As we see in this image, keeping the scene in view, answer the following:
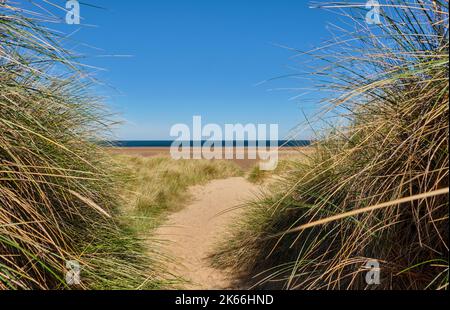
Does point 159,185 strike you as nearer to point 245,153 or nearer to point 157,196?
point 157,196

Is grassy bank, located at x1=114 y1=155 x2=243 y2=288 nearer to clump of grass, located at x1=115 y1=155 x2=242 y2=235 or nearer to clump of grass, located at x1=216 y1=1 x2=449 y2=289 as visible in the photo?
clump of grass, located at x1=115 y1=155 x2=242 y2=235

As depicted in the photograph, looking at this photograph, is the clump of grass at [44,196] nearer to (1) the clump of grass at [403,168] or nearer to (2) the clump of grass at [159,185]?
(2) the clump of grass at [159,185]

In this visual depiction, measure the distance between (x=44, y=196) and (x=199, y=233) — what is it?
126 inches

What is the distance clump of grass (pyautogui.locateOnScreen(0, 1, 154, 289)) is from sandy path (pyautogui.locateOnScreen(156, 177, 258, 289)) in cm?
75

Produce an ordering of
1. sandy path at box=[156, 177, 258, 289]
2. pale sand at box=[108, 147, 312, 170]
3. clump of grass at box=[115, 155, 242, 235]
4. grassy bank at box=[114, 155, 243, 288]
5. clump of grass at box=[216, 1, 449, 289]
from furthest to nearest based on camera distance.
Answer: clump of grass at box=[115, 155, 242, 235] < pale sand at box=[108, 147, 312, 170] < sandy path at box=[156, 177, 258, 289] < grassy bank at box=[114, 155, 243, 288] < clump of grass at box=[216, 1, 449, 289]

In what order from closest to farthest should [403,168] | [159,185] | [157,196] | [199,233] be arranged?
[403,168] → [199,233] → [157,196] → [159,185]

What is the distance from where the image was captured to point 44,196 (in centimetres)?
173

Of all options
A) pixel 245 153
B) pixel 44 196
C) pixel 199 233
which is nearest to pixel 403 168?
pixel 44 196

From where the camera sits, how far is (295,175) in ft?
11.4

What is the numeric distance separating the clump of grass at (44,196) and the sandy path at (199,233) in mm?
745

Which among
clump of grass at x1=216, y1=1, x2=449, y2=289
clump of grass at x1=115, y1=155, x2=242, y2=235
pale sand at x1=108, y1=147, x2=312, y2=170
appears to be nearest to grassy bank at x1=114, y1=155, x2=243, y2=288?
clump of grass at x1=115, y1=155, x2=242, y2=235

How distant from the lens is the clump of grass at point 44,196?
1.55 metres

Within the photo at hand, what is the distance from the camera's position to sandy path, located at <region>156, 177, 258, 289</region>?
10.7 feet
